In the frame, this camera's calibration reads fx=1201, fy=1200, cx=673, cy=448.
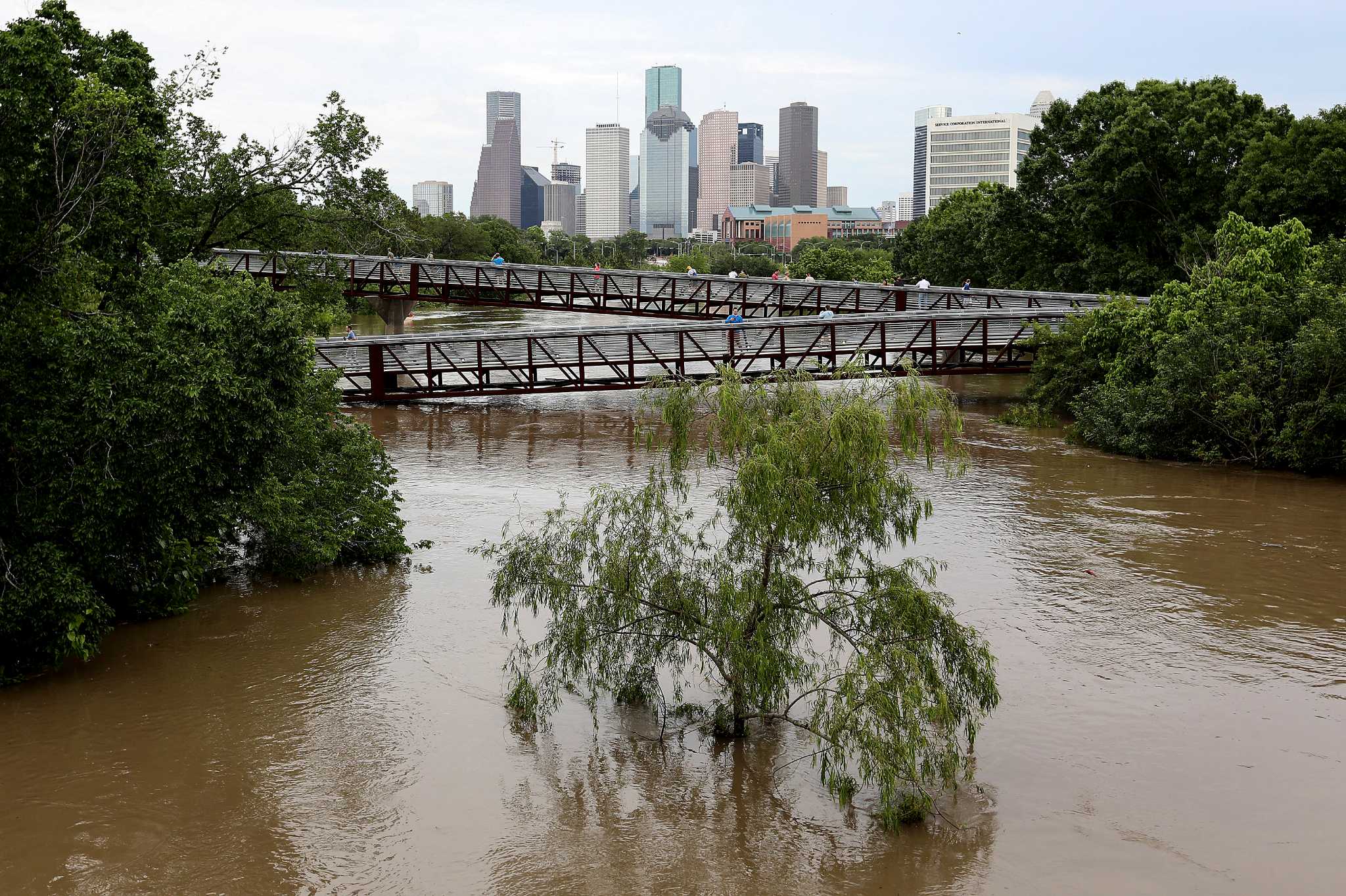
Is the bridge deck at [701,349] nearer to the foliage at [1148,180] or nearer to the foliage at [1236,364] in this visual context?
the foliage at [1236,364]

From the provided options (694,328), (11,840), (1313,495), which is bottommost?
(11,840)

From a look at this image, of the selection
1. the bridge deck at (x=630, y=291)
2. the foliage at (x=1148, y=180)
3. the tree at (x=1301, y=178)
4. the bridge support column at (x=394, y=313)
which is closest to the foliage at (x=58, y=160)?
the bridge deck at (x=630, y=291)

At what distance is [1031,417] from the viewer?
1298 inches

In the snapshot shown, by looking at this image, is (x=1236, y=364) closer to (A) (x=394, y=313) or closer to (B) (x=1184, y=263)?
(B) (x=1184, y=263)

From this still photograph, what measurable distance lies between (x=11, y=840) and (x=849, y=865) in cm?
748

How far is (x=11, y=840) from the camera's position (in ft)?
35.4

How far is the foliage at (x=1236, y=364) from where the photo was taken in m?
25.0

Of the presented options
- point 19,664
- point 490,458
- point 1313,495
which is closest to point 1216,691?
point 1313,495

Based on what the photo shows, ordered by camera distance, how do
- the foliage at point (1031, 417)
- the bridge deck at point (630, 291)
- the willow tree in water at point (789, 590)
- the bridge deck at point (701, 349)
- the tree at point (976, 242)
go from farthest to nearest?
1. the tree at point (976, 242)
2. the bridge deck at point (630, 291)
3. the bridge deck at point (701, 349)
4. the foliage at point (1031, 417)
5. the willow tree in water at point (789, 590)

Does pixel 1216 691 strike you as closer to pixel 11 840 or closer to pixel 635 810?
pixel 635 810

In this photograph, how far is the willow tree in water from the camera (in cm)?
1049

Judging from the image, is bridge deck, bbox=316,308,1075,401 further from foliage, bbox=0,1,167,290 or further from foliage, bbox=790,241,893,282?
foliage, bbox=790,241,893,282

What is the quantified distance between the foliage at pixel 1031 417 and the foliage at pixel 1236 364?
1.44 m

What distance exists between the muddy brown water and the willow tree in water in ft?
2.47
